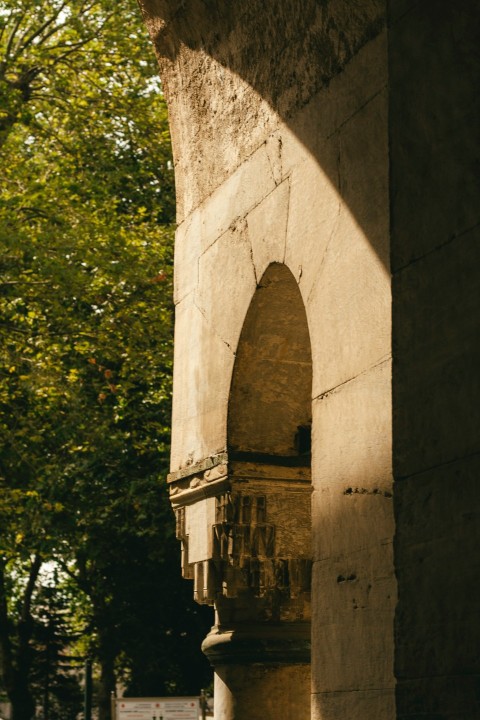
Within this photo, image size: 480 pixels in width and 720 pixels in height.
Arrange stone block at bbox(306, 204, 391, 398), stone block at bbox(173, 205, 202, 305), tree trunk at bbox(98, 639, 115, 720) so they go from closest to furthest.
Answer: stone block at bbox(306, 204, 391, 398)
stone block at bbox(173, 205, 202, 305)
tree trunk at bbox(98, 639, 115, 720)

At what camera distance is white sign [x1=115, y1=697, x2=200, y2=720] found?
14.1 m

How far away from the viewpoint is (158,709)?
1413 cm

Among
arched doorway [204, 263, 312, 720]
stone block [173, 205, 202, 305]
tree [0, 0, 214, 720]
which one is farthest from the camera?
tree [0, 0, 214, 720]

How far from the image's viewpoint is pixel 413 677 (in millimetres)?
3246

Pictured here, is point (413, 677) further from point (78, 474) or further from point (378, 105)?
point (78, 474)

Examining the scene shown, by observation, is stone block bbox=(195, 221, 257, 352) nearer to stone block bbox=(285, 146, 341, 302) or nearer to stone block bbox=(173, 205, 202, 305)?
stone block bbox=(173, 205, 202, 305)

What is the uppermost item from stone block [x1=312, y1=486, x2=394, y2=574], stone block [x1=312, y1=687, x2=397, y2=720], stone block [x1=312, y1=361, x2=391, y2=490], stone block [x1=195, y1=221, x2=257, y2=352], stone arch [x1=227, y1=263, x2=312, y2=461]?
stone block [x1=195, y1=221, x2=257, y2=352]

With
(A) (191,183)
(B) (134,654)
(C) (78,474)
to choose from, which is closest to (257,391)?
(A) (191,183)

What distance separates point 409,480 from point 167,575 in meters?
15.3

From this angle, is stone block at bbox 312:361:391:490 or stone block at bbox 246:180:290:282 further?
stone block at bbox 246:180:290:282

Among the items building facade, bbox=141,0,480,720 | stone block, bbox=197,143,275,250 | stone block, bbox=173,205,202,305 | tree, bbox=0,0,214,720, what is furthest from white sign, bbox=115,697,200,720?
stone block, bbox=197,143,275,250

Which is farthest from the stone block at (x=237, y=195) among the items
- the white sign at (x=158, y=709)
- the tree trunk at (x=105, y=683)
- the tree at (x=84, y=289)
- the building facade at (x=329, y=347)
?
A: the tree trunk at (x=105, y=683)

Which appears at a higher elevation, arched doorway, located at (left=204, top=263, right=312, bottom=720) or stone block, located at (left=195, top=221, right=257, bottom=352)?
stone block, located at (left=195, top=221, right=257, bottom=352)

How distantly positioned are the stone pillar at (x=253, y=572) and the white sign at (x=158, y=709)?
30.6 ft
